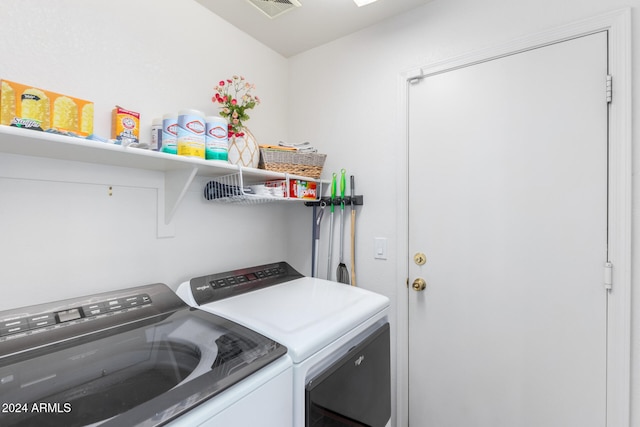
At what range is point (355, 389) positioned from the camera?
1.16 metres

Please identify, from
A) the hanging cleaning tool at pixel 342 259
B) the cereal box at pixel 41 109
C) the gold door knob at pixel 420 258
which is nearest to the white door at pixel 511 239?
the gold door knob at pixel 420 258

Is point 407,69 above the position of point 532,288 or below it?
above

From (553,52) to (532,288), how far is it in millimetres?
1063

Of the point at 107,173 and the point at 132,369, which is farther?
the point at 107,173

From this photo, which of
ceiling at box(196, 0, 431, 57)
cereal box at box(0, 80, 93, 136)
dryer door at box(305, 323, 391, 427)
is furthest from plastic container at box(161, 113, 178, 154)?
dryer door at box(305, 323, 391, 427)

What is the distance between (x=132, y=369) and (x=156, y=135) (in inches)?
37.6

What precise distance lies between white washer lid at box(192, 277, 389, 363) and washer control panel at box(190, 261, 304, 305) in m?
0.05

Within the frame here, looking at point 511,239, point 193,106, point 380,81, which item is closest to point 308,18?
point 380,81

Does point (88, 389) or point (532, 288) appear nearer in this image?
point (88, 389)

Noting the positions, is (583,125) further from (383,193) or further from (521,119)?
(383,193)

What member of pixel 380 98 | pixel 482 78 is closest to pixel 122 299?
pixel 380 98

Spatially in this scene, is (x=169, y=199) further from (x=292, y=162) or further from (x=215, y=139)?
(x=292, y=162)

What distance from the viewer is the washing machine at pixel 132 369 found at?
0.68m

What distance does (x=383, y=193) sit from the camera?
70.9 inches
